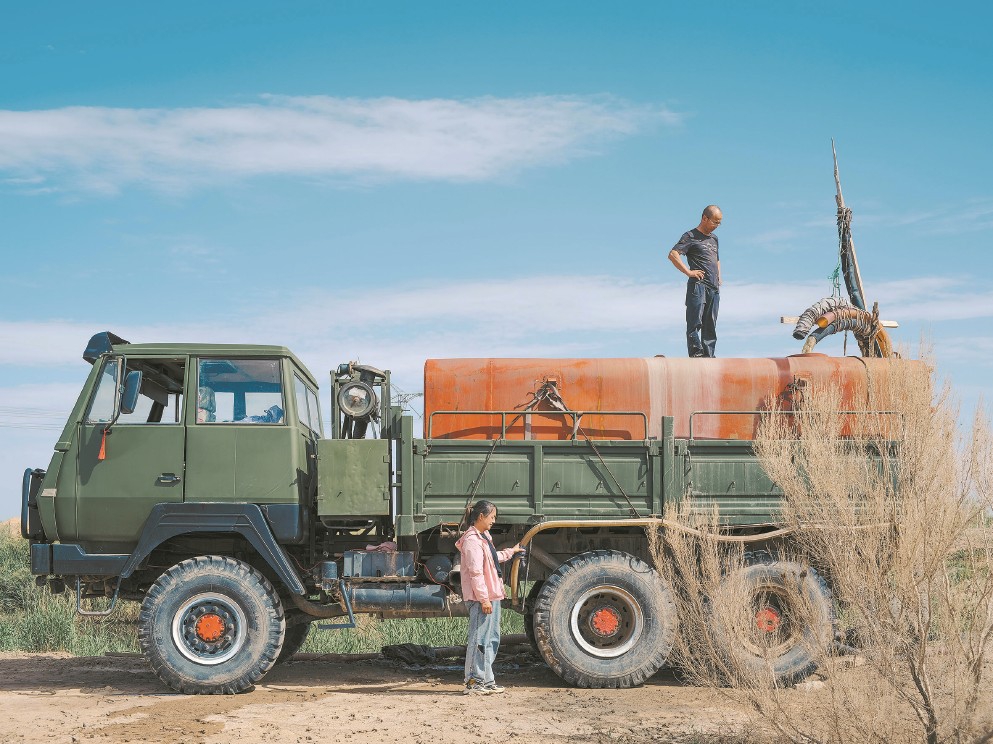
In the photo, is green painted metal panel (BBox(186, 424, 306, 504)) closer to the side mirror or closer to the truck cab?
the truck cab

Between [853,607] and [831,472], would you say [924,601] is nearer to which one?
[853,607]

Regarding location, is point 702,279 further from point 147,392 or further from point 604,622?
point 147,392

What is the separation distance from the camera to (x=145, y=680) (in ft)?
35.7

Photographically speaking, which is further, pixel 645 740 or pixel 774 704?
pixel 645 740

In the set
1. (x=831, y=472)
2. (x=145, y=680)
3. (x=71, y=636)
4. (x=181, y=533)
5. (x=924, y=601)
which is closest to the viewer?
(x=924, y=601)

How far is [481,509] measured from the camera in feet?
31.4

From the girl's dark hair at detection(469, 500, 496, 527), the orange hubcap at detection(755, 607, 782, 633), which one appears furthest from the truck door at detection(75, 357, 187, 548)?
the orange hubcap at detection(755, 607, 782, 633)

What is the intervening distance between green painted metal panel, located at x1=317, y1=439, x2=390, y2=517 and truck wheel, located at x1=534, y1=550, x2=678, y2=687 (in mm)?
1809

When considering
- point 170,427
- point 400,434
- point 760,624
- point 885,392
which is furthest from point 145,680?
point 885,392

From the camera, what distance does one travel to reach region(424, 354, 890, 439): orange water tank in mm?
10680

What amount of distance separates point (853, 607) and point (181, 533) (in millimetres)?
5986

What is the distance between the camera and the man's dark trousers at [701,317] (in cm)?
1173

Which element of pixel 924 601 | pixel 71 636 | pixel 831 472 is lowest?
pixel 71 636

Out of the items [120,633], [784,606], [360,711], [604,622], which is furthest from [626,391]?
[120,633]
